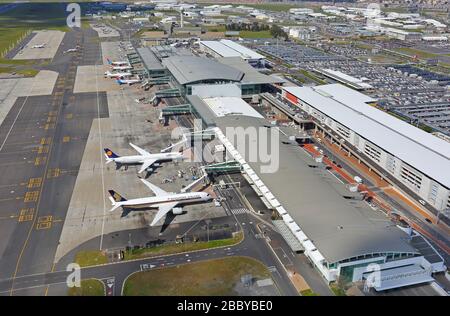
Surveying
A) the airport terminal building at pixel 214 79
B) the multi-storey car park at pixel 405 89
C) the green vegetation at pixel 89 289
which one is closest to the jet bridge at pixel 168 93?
the airport terminal building at pixel 214 79

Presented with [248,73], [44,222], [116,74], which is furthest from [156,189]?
[116,74]

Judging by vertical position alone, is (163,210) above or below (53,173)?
below

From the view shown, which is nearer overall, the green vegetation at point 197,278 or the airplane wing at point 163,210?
the green vegetation at point 197,278

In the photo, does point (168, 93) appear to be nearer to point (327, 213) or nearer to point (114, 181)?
point (114, 181)

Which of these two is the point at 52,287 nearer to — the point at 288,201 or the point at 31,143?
the point at 288,201

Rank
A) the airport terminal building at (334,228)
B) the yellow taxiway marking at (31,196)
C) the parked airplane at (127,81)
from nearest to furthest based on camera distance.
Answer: the airport terminal building at (334,228), the yellow taxiway marking at (31,196), the parked airplane at (127,81)

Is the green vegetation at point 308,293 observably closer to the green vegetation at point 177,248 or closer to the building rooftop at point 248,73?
the green vegetation at point 177,248
